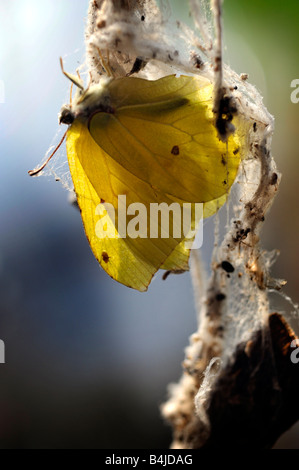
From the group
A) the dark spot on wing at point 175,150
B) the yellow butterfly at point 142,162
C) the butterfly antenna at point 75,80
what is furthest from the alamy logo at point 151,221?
the butterfly antenna at point 75,80

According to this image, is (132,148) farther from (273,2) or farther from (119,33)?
(273,2)

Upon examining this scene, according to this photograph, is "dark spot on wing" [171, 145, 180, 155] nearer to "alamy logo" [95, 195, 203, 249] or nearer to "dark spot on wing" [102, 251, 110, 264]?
"alamy logo" [95, 195, 203, 249]

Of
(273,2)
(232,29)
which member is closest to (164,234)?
(232,29)

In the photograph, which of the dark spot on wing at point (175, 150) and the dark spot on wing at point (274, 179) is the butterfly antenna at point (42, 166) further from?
the dark spot on wing at point (274, 179)

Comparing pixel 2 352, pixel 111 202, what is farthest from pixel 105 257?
A: pixel 2 352

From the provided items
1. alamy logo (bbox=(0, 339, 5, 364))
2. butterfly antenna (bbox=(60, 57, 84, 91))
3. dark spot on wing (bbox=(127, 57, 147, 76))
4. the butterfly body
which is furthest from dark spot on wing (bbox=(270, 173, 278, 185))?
alamy logo (bbox=(0, 339, 5, 364))

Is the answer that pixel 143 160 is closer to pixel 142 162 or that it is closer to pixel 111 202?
pixel 142 162

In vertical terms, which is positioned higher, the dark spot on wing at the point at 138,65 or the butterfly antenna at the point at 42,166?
the dark spot on wing at the point at 138,65

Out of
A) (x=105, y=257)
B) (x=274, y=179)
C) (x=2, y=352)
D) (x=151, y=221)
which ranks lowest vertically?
(x=2, y=352)
